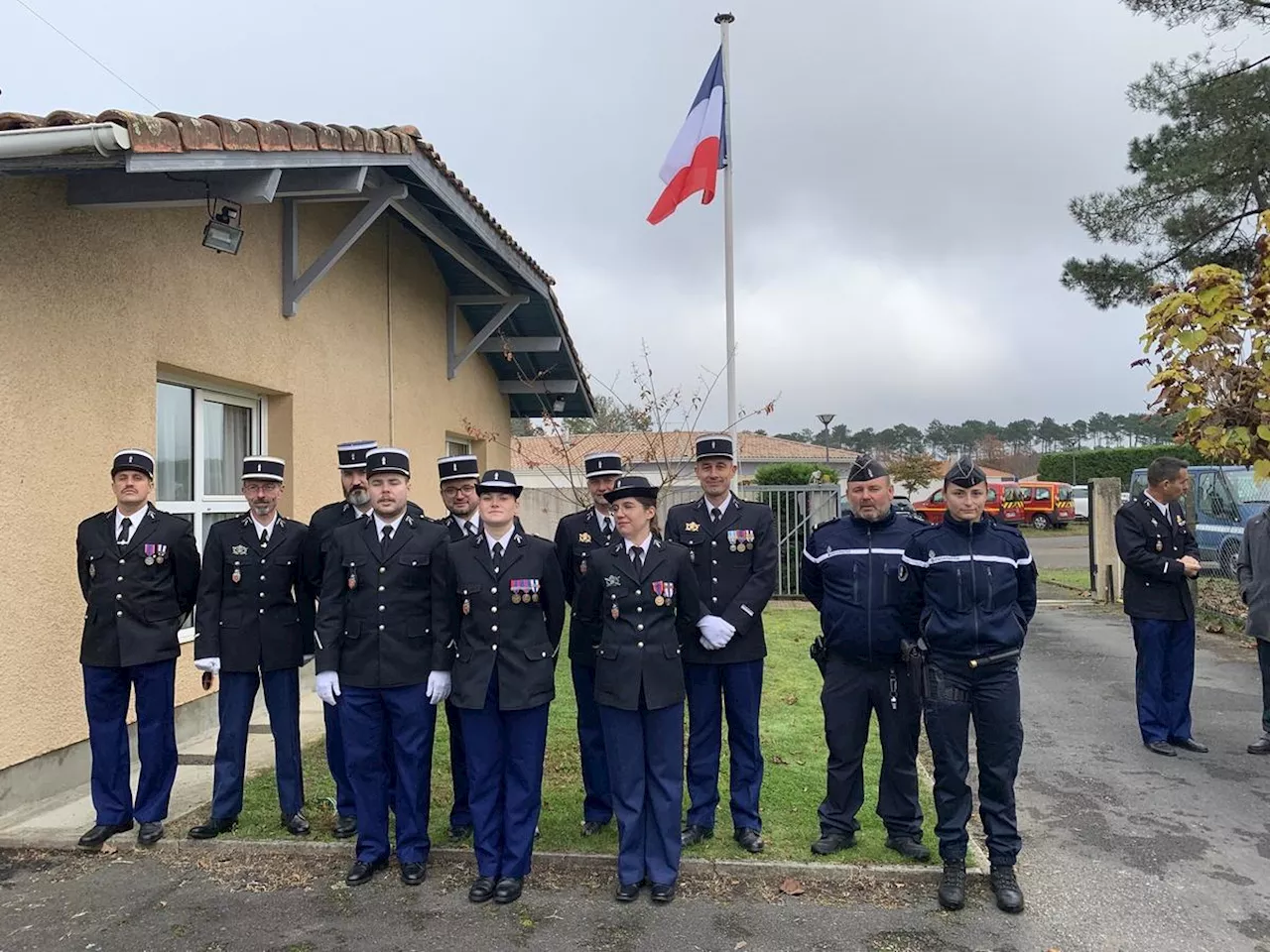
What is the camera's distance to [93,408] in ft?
17.9

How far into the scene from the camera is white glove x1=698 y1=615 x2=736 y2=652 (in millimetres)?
4375

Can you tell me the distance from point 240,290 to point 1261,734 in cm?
832

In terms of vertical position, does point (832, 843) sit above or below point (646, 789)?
below

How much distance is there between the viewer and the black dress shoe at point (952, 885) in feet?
13.2

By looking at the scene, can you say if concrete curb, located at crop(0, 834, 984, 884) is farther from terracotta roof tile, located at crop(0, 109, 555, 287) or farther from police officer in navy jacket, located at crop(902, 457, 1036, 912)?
terracotta roof tile, located at crop(0, 109, 555, 287)

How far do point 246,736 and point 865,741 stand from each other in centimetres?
322

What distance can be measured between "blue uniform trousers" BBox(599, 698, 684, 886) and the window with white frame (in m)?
3.35

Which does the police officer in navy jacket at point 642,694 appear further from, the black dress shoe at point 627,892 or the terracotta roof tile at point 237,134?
the terracotta roof tile at point 237,134

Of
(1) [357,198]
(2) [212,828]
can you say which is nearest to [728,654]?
(2) [212,828]

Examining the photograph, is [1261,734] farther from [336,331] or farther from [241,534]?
[336,331]

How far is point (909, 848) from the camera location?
445 cm

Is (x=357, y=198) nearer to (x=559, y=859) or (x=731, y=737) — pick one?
(x=731, y=737)

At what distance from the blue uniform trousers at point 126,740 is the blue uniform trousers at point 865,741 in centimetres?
340

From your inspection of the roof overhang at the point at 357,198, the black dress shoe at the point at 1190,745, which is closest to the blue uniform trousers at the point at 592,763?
the roof overhang at the point at 357,198
